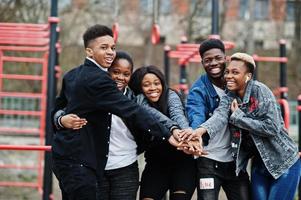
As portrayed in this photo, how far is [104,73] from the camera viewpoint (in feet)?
11.6

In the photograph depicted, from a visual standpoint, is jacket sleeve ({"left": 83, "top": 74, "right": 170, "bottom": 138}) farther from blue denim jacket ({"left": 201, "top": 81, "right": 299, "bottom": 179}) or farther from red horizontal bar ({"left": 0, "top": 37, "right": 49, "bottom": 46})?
red horizontal bar ({"left": 0, "top": 37, "right": 49, "bottom": 46})

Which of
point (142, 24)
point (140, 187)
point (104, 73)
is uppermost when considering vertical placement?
point (142, 24)

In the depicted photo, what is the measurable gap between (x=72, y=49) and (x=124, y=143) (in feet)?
48.4

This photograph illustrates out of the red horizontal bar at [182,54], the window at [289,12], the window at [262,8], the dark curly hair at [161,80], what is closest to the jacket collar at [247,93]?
the dark curly hair at [161,80]

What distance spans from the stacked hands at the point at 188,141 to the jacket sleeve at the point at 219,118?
0.11 meters

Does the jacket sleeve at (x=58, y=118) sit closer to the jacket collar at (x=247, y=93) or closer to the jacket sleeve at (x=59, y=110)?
the jacket sleeve at (x=59, y=110)

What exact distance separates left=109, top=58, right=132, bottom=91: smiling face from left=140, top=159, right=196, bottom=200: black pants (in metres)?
0.58

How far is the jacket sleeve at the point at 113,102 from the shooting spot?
3484mm

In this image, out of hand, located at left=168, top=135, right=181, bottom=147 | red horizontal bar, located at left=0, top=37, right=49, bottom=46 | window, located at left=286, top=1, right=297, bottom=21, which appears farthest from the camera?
window, located at left=286, top=1, right=297, bottom=21

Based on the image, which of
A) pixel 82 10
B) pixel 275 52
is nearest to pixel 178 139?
pixel 82 10

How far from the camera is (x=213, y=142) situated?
3887 mm

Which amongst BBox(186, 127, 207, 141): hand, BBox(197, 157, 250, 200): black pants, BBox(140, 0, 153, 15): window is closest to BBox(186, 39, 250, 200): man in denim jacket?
BBox(197, 157, 250, 200): black pants

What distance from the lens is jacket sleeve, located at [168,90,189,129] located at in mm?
3800

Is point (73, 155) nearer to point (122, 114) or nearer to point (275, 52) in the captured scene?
point (122, 114)
